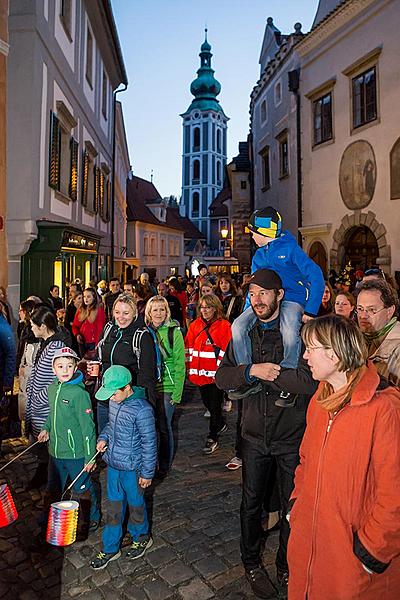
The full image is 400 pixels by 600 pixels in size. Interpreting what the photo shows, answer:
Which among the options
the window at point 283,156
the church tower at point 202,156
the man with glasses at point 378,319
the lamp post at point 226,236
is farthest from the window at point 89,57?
the church tower at point 202,156

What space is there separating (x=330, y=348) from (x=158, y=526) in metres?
2.82

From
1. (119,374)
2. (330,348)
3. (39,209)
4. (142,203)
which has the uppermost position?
(142,203)

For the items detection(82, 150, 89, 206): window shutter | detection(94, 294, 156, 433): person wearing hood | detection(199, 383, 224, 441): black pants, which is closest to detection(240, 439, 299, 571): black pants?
detection(94, 294, 156, 433): person wearing hood

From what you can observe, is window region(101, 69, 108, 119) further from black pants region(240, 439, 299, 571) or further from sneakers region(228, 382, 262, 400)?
black pants region(240, 439, 299, 571)

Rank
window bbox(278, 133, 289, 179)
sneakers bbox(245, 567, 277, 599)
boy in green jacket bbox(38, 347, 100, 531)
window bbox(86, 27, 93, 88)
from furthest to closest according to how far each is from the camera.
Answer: window bbox(278, 133, 289, 179)
window bbox(86, 27, 93, 88)
boy in green jacket bbox(38, 347, 100, 531)
sneakers bbox(245, 567, 277, 599)

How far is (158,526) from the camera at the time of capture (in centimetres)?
427

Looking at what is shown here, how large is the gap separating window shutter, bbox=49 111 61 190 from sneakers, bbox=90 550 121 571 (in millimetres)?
9213

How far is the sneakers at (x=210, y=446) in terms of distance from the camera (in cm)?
606

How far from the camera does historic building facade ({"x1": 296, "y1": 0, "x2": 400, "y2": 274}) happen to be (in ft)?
47.5

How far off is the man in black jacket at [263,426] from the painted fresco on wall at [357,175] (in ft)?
44.6

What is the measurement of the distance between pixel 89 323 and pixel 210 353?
2.52 m

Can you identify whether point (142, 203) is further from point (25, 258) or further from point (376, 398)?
point (376, 398)

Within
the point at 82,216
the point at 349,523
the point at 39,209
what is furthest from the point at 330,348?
the point at 82,216

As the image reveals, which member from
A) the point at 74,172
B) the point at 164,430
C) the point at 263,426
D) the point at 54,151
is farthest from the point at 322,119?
the point at 263,426
